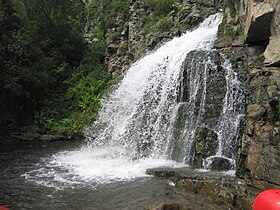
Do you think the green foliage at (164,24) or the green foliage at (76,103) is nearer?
the green foliage at (76,103)

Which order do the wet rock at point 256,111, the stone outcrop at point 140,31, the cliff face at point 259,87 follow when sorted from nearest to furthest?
the cliff face at point 259,87
the wet rock at point 256,111
the stone outcrop at point 140,31

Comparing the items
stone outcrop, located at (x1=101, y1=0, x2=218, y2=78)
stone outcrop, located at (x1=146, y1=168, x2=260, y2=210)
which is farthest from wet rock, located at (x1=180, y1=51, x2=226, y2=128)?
stone outcrop, located at (x1=101, y1=0, x2=218, y2=78)

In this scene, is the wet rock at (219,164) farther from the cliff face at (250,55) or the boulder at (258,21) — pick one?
the boulder at (258,21)

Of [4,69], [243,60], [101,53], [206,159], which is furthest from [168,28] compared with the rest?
[206,159]

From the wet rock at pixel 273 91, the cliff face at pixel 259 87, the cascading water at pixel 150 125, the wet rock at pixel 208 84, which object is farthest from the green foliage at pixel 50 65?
the wet rock at pixel 273 91

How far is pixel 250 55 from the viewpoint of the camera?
11.8 m

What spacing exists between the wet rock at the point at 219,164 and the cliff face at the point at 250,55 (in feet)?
2.77

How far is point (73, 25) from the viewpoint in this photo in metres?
23.6

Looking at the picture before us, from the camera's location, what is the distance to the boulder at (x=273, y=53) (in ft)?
32.5

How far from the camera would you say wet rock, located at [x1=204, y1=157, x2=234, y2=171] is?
937cm

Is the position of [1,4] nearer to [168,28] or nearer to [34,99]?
[34,99]

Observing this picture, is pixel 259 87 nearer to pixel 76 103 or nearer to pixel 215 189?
pixel 215 189

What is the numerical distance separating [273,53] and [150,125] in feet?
16.4

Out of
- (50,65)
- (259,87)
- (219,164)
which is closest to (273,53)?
(259,87)
